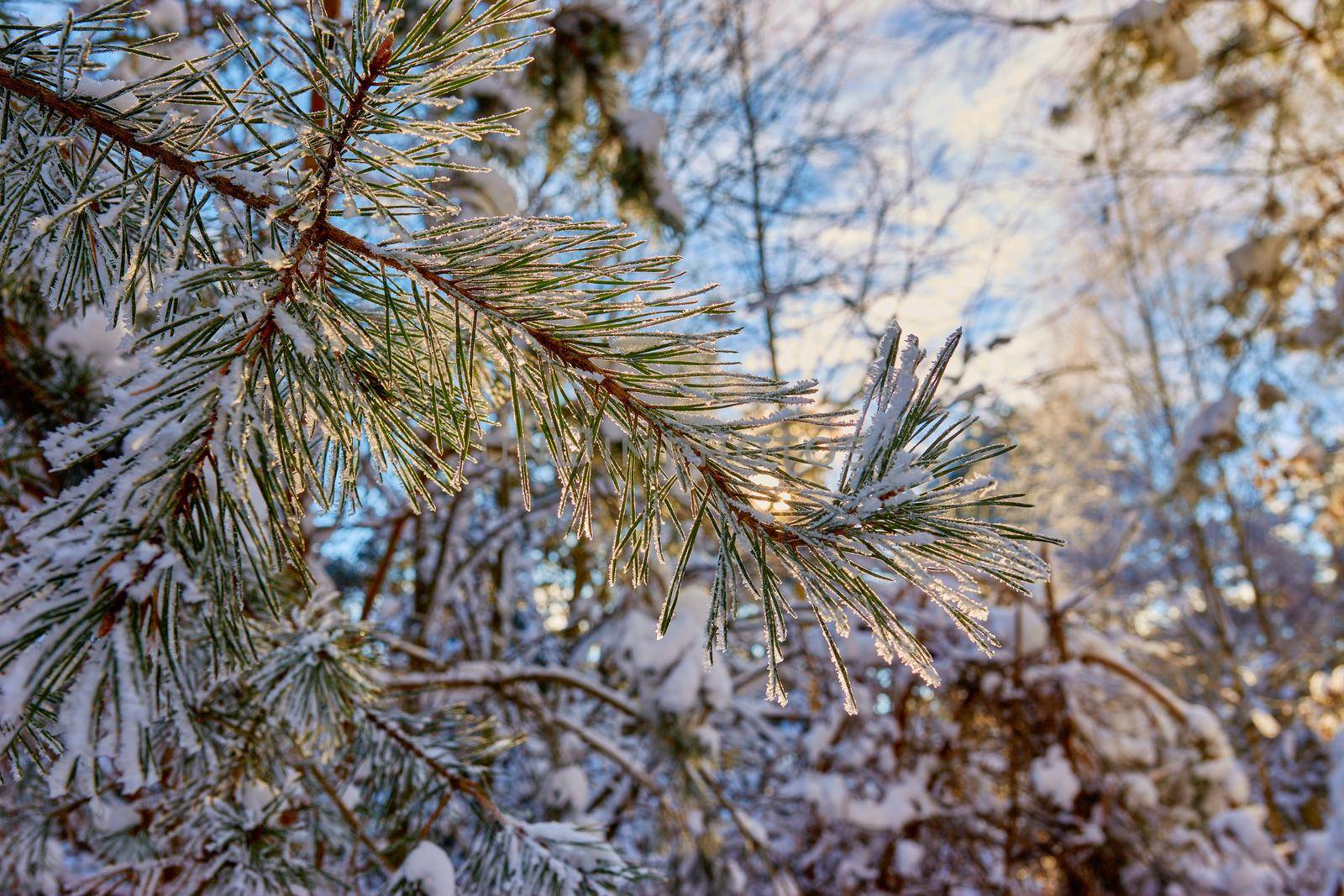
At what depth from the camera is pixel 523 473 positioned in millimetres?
489

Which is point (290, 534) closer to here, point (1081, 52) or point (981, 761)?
point (981, 761)

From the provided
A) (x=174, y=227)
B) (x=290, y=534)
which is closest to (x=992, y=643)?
(x=290, y=534)

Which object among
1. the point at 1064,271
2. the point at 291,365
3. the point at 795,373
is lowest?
the point at 291,365

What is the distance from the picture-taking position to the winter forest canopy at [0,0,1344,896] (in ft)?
1.38

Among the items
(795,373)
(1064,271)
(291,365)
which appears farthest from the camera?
(1064,271)

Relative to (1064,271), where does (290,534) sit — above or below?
below

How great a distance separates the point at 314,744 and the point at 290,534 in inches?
24.8

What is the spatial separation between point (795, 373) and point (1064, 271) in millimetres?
2943

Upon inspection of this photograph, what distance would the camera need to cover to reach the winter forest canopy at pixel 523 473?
0.42 metres

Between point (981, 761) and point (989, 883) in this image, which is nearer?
point (989, 883)

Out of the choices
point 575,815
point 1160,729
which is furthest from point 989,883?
point 575,815

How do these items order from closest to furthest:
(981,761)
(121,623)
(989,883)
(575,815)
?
(121,623), (575,815), (989,883), (981,761)

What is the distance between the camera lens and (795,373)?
11.9 feet

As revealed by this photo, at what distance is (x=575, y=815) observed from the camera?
1.97m
